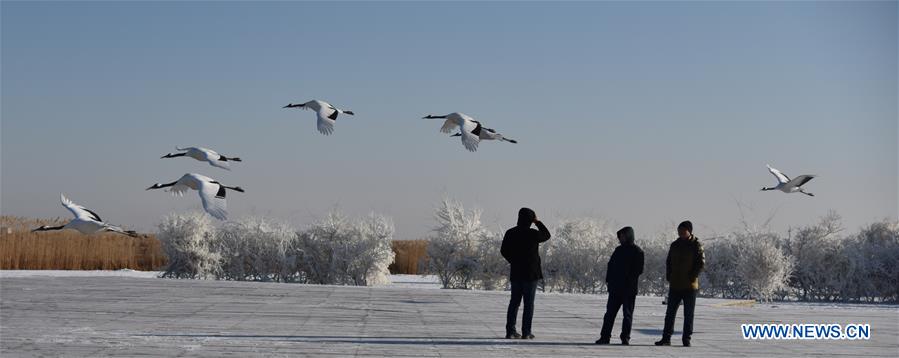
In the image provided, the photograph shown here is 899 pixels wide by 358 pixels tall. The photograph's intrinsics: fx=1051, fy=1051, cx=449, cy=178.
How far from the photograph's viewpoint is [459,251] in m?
28.6

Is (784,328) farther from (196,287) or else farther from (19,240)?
(19,240)

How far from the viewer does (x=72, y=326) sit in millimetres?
13062

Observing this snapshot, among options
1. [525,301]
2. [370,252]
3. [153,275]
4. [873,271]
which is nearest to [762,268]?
[873,271]

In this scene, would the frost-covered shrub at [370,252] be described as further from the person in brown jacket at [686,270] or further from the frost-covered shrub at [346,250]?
the person in brown jacket at [686,270]

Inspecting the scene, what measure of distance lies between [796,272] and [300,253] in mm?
13477

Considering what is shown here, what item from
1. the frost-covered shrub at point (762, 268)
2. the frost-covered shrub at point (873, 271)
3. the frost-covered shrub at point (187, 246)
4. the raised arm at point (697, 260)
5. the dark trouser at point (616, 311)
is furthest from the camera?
the frost-covered shrub at point (187, 246)

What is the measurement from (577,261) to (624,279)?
53.1ft

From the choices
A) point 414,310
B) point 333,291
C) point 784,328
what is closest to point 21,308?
point 414,310

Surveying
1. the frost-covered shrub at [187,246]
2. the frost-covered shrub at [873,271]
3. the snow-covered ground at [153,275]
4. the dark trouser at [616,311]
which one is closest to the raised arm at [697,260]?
the dark trouser at [616,311]

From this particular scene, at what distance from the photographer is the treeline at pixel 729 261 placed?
26.4 metres

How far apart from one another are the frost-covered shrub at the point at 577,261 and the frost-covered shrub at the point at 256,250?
7152 millimetres

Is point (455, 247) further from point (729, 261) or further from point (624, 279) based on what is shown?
point (624, 279)

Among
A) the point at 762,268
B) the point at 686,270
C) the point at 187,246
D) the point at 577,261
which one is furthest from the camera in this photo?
the point at 187,246

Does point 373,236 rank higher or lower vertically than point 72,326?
higher
